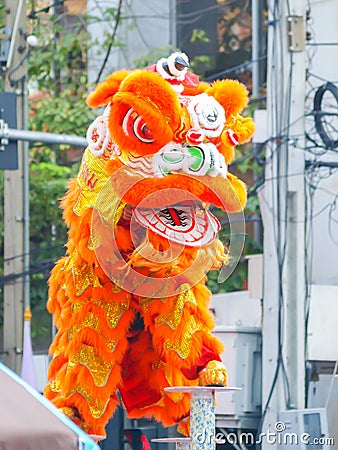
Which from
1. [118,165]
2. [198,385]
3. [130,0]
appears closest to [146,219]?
[118,165]

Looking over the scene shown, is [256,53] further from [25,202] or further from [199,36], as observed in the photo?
[25,202]

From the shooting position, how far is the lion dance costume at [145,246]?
17.6 ft

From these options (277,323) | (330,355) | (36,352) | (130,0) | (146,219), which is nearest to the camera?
(146,219)

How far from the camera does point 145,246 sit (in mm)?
5344

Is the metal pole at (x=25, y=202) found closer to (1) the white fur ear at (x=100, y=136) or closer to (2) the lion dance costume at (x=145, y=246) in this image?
(2) the lion dance costume at (x=145, y=246)

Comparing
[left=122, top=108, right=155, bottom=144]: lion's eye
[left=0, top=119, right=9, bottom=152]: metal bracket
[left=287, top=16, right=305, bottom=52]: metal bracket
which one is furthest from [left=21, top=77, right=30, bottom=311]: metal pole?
[left=122, top=108, right=155, bottom=144]: lion's eye

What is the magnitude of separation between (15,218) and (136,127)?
4.49 meters

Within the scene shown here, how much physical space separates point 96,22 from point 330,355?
660cm

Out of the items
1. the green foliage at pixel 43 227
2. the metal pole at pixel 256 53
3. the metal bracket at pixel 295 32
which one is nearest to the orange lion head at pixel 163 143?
the metal bracket at pixel 295 32

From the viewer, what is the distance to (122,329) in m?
5.64

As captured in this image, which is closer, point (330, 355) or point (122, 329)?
point (122, 329)

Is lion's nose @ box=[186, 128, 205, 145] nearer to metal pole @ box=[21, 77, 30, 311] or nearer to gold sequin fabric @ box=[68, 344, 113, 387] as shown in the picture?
gold sequin fabric @ box=[68, 344, 113, 387]

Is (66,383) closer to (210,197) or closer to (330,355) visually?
(210,197)

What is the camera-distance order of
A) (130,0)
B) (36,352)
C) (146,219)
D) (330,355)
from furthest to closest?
1. (130,0)
2. (36,352)
3. (330,355)
4. (146,219)
